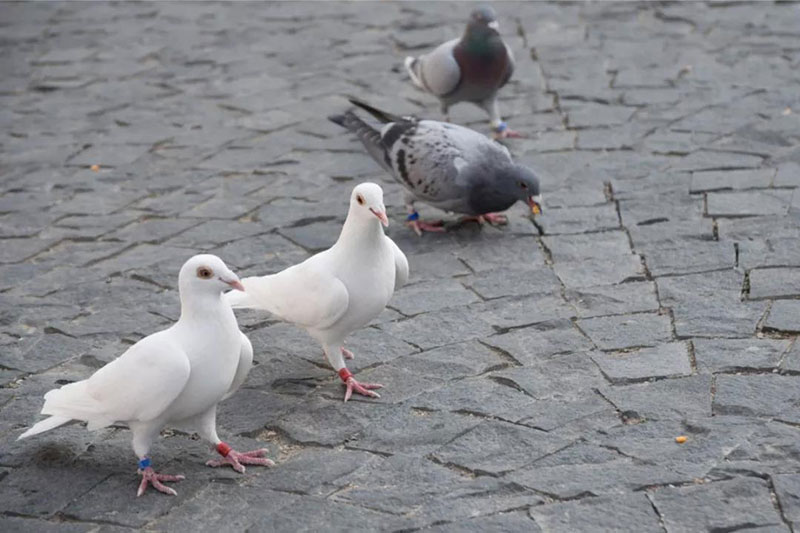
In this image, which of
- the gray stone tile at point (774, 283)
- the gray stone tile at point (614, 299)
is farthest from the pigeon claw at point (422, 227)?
the gray stone tile at point (774, 283)

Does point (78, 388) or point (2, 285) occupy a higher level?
point (78, 388)

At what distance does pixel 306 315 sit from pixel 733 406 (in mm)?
1776

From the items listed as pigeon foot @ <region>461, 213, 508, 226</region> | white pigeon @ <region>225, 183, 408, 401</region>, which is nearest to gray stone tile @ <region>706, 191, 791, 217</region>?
pigeon foot @ <region>461, 213, 508, 226</region>

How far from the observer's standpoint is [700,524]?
13.0ft

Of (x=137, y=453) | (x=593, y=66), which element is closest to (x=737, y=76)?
(x=593, y=66)

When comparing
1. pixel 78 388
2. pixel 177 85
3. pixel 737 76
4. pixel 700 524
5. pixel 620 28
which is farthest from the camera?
pixel 620 28

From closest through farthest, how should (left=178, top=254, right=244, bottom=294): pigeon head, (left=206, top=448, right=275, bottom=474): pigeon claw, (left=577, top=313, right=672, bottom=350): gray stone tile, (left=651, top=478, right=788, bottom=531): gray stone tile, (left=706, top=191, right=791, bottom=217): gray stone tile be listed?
(left=651, top=478, right=788, bottom=531): gray stone tile, (left=178, top=254, right=244, bottom=294): pigeon head, (left=206, top=448, right=275, bottom=474): pigeon claw, (left=577, top=313, right=672, bottom=350): gray stone tile, (left=706, top=191, right=791, bottom=217): gray stone tile

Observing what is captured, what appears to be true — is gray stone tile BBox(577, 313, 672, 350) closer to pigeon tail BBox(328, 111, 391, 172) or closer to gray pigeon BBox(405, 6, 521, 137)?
pigeon tail BBox(328, 111, 391, 172)

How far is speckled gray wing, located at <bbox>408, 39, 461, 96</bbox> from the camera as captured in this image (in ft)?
26.2

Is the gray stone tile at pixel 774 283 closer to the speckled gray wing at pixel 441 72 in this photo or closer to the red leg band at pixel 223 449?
the red leg band at pixel 223 449

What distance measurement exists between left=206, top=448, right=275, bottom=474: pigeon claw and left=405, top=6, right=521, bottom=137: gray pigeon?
4079mm

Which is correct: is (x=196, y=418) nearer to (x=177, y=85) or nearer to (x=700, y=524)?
(x=700, y=524)

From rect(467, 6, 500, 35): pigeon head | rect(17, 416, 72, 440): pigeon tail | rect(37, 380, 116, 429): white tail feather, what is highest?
rect(467, 6, 500, 35): pigeon head

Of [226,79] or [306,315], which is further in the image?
[226,79]
